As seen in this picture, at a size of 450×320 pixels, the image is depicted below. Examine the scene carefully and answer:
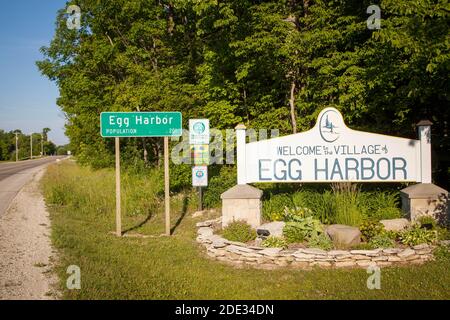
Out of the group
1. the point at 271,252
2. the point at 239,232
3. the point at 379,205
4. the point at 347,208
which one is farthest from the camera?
the point at 379,205

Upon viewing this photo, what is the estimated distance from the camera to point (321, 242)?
646cm

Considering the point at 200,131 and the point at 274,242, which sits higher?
the point at 200,131

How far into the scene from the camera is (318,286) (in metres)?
5.26

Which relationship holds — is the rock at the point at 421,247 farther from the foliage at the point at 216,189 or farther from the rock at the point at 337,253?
the foliage at the point at 216,189

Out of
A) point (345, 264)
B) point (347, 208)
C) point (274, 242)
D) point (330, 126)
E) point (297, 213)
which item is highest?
point (330, 126)

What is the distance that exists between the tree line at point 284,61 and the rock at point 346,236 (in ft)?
11.1

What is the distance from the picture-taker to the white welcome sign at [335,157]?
755 centimetres

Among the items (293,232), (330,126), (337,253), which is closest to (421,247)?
(337,253)

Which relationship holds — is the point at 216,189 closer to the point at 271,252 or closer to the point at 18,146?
the point at 271,252

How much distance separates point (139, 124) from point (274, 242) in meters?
4.23

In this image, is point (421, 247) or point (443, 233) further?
point (443, 233)

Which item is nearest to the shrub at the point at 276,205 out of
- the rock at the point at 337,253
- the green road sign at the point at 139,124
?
the rock at the point at 337,253

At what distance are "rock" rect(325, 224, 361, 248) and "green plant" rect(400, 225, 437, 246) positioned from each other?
2.74ft

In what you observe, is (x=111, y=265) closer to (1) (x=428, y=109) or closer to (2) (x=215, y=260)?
(2) (x=215, y=260)
